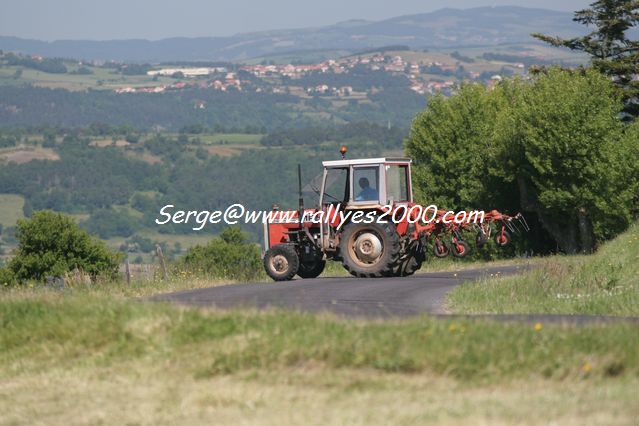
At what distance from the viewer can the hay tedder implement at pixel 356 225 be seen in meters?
26.2

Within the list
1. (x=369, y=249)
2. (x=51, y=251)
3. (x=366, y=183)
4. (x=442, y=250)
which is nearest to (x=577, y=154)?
(x=442, y=250)

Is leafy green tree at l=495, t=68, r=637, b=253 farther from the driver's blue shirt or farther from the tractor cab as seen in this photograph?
the driver's blue shirt

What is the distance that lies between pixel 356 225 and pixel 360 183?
0.97m

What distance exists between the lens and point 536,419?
386 inches

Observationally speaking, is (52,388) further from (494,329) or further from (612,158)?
(612,158)

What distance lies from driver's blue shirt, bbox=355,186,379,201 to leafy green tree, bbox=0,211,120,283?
40546mm

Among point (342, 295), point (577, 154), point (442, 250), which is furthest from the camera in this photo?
point (577, 154)

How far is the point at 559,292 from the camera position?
21141mm

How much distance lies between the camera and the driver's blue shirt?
2636 centimetres

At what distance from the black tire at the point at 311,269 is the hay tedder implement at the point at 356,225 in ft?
1.32

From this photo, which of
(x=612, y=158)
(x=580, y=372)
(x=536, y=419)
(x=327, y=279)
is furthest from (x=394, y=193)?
(x=612, y=158)

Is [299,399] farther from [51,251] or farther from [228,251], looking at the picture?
[228,251]

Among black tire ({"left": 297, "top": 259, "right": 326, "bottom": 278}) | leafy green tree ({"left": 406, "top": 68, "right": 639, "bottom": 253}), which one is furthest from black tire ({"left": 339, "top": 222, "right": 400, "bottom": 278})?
leafy green tree ({"left": 406, "top": 68, "right": 639, "bottom": 253})

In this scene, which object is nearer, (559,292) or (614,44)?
(559,292)
